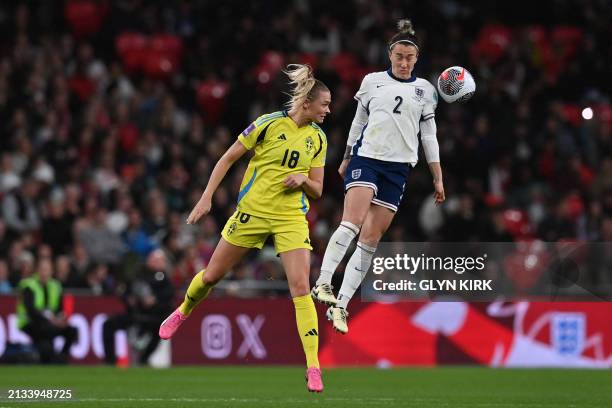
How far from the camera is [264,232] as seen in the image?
456 inches

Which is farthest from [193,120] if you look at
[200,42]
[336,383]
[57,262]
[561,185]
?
[336,383]

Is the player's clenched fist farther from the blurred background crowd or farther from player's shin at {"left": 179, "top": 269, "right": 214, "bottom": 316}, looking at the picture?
the blurred background crowd

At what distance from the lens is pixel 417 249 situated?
44.1 ft

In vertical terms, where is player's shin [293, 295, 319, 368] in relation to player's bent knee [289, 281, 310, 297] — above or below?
below

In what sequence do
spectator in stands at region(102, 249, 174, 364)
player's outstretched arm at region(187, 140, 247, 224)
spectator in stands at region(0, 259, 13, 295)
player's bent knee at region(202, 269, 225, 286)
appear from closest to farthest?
player's outstretched arm at region(187, 140, 247, 224), player's bent knee at region(202, 269, 225, 286), spectator in stands at region(102, 249, 174, 364), spectator in stands at region(0, 259, 13, 295)

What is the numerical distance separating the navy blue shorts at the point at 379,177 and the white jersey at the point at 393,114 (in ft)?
0.22

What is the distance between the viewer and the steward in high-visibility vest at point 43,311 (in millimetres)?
18516

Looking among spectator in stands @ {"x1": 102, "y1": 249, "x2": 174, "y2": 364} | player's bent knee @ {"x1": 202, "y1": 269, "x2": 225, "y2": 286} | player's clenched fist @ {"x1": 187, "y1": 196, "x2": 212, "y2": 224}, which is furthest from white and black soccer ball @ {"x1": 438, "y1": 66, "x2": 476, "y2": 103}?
spectator in stands @ {"x1": 102, "y1": 249, "x2": 174, "y2": 364}

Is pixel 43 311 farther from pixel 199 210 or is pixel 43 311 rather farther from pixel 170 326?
pixel 199 210

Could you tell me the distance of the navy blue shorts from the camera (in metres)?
12.0

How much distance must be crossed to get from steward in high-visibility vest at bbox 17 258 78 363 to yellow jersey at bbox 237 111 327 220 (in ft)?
24.9

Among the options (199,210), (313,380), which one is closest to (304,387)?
(313,380)

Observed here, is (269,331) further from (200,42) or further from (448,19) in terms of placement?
(448,19)

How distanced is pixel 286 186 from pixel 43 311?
7.92m
